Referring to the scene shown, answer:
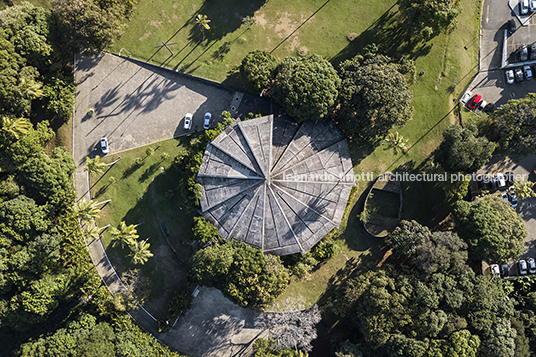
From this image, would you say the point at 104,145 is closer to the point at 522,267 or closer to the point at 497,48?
the point at 497,48

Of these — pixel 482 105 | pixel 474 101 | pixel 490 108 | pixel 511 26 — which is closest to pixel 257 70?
pixel 474 101

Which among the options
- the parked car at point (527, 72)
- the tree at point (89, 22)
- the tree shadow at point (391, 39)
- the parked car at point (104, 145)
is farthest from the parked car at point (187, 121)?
the parked car at point (527, 72)

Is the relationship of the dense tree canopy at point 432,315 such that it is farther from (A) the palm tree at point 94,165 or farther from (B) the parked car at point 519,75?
(A) the palm tree at point 94,165

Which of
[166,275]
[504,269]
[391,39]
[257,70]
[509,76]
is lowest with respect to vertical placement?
[166,275]

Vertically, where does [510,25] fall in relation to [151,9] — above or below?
above

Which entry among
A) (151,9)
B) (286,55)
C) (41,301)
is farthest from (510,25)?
(41,301)

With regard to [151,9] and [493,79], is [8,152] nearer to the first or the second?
[151,9]

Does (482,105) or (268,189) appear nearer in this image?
(268,189)
